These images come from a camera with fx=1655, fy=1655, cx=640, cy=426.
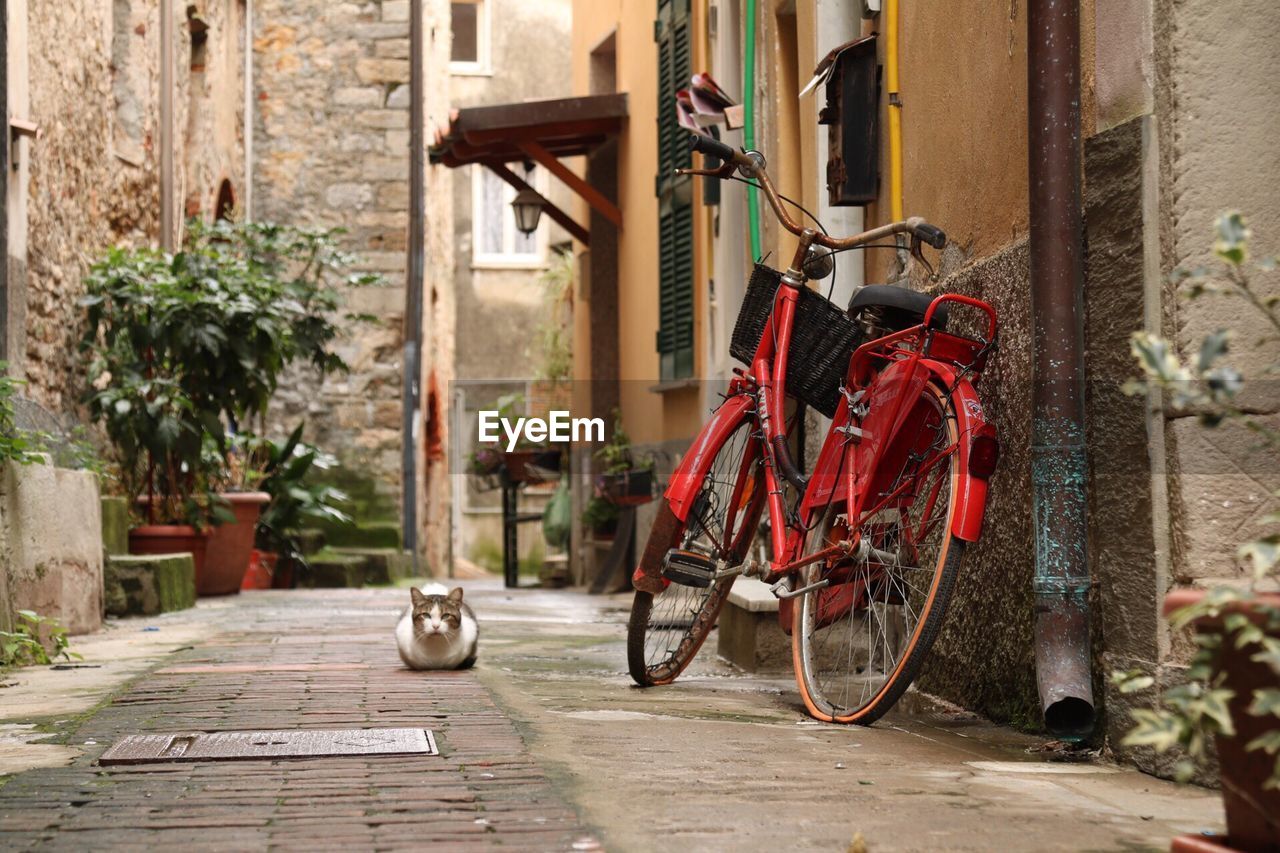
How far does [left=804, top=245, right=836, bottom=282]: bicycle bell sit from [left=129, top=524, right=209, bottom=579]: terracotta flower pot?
249 inches

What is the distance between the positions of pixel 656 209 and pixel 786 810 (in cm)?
890

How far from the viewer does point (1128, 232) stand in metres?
3.23

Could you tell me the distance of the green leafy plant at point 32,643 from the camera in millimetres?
5617

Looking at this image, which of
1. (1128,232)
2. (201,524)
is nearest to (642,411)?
(201,524)

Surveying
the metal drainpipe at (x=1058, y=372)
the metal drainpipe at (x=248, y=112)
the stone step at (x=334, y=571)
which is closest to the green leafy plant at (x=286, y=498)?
the stone step at (x=334, y=571)

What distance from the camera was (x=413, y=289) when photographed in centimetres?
1547

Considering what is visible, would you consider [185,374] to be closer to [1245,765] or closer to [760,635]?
[760,635]

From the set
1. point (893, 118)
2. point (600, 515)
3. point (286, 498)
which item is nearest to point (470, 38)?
point (286, 498)

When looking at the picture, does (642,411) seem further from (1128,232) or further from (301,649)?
(1128,232)

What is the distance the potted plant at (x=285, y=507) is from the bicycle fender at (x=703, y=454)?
7.83 meters

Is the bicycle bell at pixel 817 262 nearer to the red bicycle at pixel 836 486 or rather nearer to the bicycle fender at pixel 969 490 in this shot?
→ the red bicycle at pixel 836 486

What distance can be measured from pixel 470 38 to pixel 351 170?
1199 centimetres

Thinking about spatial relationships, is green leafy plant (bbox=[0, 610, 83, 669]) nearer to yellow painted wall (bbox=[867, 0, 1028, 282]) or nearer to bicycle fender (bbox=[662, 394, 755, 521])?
bicycle fender (bbox=[662, 394, 755, 521])

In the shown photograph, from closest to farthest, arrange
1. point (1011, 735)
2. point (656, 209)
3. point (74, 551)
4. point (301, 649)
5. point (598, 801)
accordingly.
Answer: point (598, 801) < point (1011, 735) < point (301, 649) < point (74, 551) < point (656, 209)
